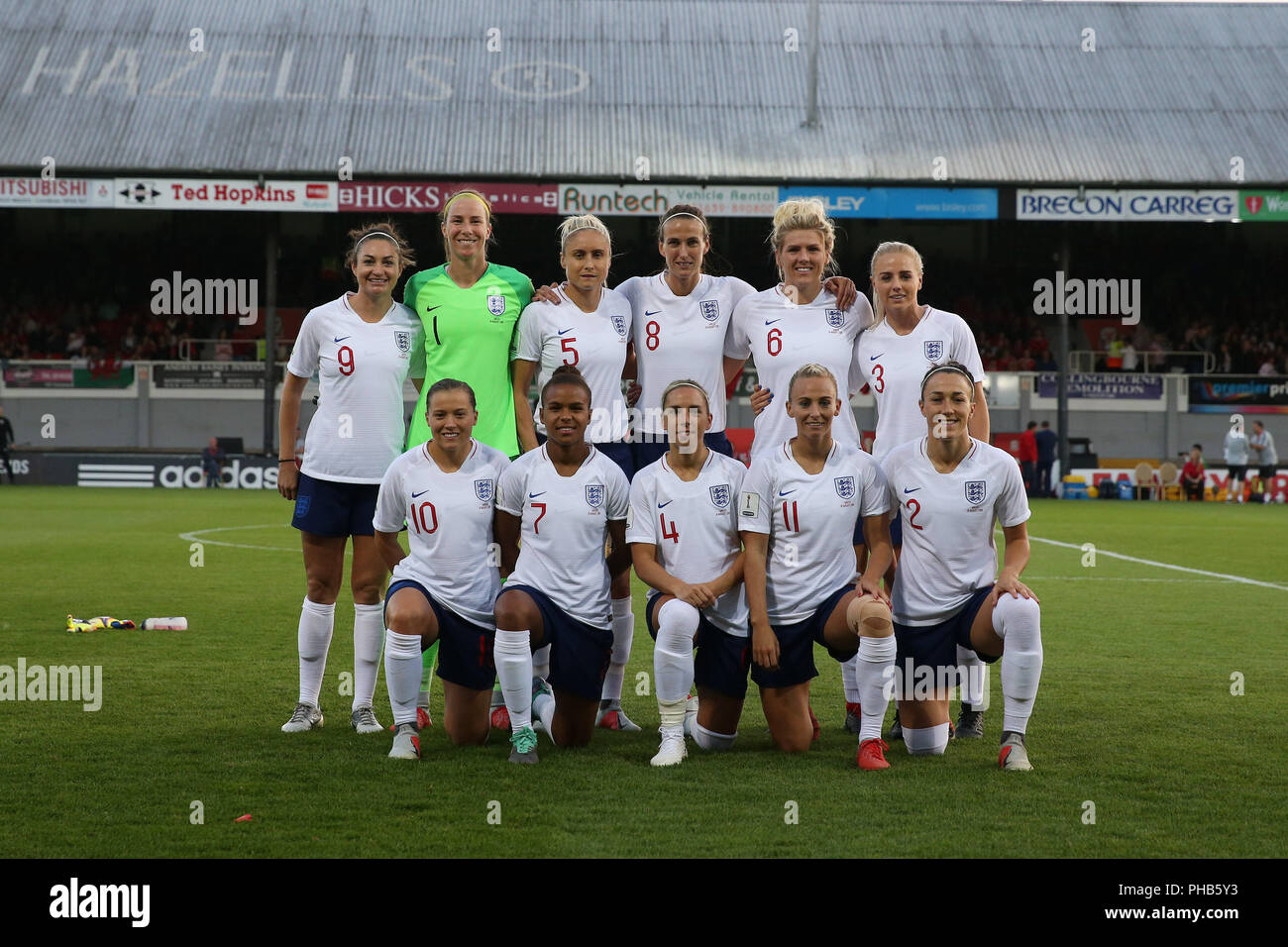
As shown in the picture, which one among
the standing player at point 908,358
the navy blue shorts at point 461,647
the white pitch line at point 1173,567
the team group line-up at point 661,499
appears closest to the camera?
the team group line-up at point 661,499

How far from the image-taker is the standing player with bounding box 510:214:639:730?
5.57 meters

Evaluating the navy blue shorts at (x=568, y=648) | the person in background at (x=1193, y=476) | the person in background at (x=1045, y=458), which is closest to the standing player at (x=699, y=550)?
the navy blue shorts at (x=568, y=648)

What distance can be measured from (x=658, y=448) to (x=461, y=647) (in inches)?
48.4

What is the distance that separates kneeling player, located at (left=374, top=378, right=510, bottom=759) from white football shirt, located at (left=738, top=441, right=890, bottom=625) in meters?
1.06

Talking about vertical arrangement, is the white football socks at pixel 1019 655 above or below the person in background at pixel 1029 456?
below

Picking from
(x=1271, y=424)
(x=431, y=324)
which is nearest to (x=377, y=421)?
(x=431, y=324)

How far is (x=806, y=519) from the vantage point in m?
5.13

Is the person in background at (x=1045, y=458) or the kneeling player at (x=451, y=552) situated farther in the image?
the person in background at (x=1045, y=458)

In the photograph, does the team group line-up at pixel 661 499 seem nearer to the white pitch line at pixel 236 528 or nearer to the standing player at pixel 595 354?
the standing player at pixel 595 354

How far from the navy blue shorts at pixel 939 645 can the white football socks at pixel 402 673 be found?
188cm

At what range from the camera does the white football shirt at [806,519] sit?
16.8 feet

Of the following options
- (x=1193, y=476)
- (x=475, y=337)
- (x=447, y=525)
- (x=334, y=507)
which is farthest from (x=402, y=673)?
(x=1193, y=476)

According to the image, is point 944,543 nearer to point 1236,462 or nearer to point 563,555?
point 563,555

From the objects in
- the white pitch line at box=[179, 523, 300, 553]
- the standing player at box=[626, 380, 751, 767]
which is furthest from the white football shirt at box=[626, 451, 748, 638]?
the white pitch line at box=[179, 523, 300, 553]
